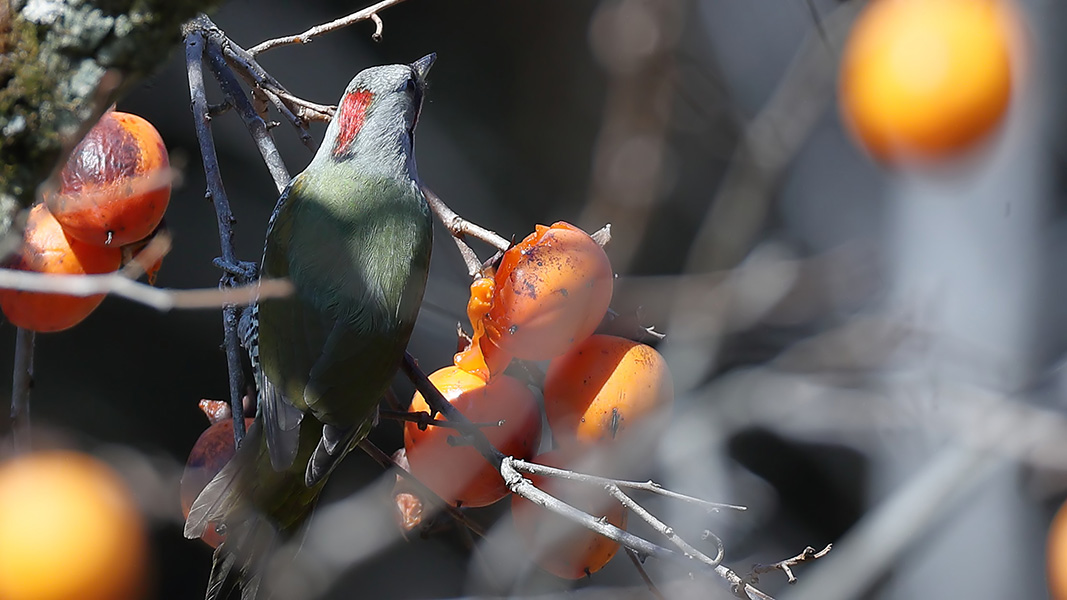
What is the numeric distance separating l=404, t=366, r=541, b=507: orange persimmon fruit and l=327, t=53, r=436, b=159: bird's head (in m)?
0.83

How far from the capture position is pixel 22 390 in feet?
4.68

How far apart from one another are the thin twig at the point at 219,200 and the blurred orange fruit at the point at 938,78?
1.21 metres

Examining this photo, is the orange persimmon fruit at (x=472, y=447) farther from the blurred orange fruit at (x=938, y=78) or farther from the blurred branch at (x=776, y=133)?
the blurred branch at (x=776, y=133)

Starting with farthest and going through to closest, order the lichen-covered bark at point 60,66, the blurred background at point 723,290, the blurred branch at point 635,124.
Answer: the blurred background at point 723,290 → the blurred branch at point 635,124 → the lichen-covered bark at point 60,66

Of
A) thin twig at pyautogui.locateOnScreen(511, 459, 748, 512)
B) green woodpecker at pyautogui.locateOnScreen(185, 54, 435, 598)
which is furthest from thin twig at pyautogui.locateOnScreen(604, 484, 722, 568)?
green woodpecker at pyautogui.locateOnScreen(185, 54, 435, 598)

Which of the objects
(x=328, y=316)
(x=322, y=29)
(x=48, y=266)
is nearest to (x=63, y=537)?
(x=48, y=266)

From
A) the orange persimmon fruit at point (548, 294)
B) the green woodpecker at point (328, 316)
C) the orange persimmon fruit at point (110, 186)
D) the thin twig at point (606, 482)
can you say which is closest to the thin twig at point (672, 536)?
the thin twig at point (606, 482)

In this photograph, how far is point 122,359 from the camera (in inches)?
119

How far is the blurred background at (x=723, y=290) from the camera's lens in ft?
6.66

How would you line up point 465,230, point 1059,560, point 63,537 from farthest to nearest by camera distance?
1. point 1059,560
2. point 465,230
3. point 63,537

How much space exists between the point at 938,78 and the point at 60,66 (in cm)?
144

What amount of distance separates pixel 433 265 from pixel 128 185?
186 cm

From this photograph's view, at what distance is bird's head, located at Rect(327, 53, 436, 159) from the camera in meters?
2.12

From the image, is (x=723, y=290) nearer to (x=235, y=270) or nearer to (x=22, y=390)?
(x=235, y=270)
